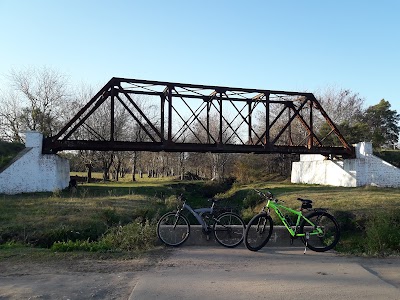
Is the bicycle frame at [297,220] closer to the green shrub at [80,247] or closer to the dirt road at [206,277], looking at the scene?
the dirt road at [206,277]

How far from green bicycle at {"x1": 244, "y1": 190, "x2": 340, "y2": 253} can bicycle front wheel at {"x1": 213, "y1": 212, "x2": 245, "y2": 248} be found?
28 centimetres

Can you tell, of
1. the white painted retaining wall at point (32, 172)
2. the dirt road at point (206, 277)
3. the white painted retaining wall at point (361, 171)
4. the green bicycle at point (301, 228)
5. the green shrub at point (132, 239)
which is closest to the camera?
the dirt road at point (206, 277)

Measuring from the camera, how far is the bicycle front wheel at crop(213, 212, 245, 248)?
8.44 meters

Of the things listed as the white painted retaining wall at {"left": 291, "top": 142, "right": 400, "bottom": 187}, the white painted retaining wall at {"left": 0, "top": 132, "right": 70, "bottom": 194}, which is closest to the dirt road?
the white painted retaining wall at {"left": 0, "top": 132, "right": 70, "bottom": 194}

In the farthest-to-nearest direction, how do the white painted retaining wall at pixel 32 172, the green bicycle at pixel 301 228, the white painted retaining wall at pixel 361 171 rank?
1. the white painted retaining wall at pixel 361 171
2. the white painted retaining wall at pixel 32 172
3. the green bicycle at pixel 301 228

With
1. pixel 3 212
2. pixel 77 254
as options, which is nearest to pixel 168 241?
pixel 77 254

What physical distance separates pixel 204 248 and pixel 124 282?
2926 millimetres

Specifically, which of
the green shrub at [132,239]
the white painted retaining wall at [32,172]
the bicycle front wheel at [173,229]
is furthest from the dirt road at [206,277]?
the white painted retaining wall at [32,172]

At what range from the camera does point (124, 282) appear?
5586mm

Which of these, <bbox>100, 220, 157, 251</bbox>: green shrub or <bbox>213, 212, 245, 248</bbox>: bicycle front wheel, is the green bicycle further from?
<bbox>100, 220, 157, 251</bbox>: green shrub

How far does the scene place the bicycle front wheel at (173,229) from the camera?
8391mm

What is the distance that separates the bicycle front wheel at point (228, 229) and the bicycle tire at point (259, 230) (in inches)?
8.8

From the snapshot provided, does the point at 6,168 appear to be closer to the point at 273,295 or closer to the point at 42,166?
the point at 42,166

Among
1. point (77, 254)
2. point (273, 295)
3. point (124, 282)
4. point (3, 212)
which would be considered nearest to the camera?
point (273, 295)
